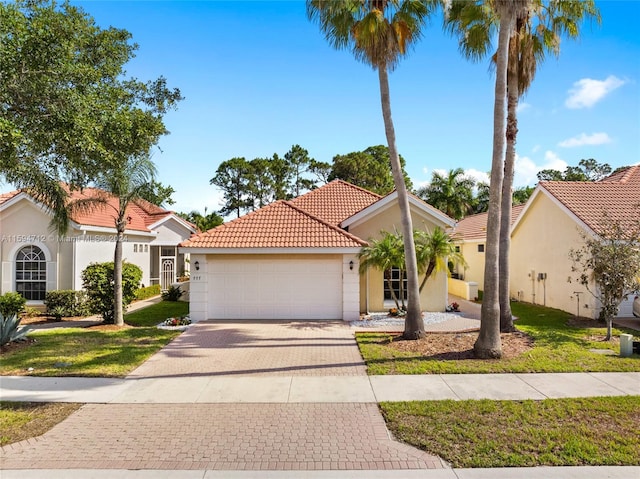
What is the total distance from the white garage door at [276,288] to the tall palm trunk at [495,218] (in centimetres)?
641

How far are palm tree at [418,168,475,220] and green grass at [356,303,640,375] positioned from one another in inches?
933

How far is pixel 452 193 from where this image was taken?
115 ft

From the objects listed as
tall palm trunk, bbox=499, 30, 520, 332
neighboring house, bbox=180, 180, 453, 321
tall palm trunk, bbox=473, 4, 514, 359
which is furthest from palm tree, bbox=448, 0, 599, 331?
neighboring house, bbox=180, 180, 453, 321

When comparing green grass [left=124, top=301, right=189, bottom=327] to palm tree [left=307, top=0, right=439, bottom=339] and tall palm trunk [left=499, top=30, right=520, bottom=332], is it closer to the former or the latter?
palm tree [left=307, top=0, right=439, bottom=339]

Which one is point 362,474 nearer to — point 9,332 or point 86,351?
point 86,351

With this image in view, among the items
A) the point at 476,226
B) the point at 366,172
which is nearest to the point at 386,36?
the point at 476,226

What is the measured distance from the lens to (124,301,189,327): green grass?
15.8 m

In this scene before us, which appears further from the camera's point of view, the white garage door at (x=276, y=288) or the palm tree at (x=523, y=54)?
the white garage door at (x=276, y=288)

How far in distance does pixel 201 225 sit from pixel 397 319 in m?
32.1

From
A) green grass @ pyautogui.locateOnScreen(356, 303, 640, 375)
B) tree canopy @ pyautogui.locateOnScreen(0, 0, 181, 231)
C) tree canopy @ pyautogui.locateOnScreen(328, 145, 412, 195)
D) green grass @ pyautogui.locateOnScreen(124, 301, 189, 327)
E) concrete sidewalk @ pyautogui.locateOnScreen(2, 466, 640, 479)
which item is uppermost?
tree canopy @ pyautogui.locateOnScreen(328, 145, 412, 195)

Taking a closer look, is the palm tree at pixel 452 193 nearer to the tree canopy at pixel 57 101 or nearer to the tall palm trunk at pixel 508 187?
the tall palm trunk at pixel 508 187

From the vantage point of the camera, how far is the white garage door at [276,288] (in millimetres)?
15195

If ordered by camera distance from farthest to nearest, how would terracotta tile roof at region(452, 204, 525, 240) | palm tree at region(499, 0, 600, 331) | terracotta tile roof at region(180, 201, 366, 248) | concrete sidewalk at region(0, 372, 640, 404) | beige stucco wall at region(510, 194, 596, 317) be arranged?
terracotta tile roof at region(452, 204, 525, 240)
beige stucco wall at region(510, 194, 596, 317)
terracotta tile roof at region(180, 201, 366, 248)
palm tree at region(499, 0, 600, 331)
concrete sidewalk at region(0, 372, 640, 404)

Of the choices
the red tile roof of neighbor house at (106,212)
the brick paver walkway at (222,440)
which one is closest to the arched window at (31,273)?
the red tile roof of neighbor house at (106,212)
